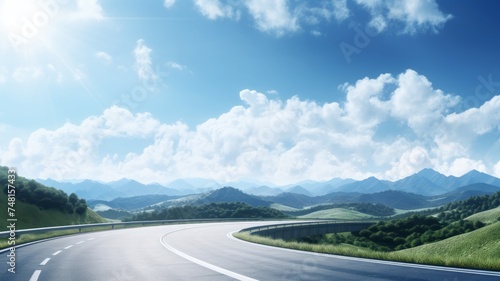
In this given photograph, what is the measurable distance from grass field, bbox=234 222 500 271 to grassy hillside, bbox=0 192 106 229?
45.8 m

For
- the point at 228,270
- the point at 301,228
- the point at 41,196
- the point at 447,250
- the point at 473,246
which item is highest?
the point at 41,196

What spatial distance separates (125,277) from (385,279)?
594 cm

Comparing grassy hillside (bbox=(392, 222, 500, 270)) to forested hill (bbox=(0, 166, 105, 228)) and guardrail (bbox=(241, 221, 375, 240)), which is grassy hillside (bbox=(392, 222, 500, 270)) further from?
forested hill (bbox=(0, 166, 105, 228))

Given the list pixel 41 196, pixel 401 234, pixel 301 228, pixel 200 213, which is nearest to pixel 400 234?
pixel 401 234

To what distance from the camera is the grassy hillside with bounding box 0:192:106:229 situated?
190ft

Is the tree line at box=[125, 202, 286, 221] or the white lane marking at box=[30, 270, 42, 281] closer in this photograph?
the white lane marking at box=[30, 270, 42, 281]

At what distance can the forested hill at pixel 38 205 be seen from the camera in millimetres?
60500

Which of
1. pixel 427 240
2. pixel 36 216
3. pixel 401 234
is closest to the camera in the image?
pixel 36 216

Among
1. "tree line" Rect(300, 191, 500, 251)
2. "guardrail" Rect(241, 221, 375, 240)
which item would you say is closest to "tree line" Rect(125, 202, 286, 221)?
"tree line" Rect(300, 191, 500, 251)

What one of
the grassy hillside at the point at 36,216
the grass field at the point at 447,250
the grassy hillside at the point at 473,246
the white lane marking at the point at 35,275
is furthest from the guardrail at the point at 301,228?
the grassy hillside at the point at 36,216

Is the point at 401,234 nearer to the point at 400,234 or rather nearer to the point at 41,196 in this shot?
the point at 400,234

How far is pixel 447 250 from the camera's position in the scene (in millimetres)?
42656

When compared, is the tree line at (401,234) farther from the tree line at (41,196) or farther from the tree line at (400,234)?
the tree line at (41,196)

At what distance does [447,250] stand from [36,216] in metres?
60.9
